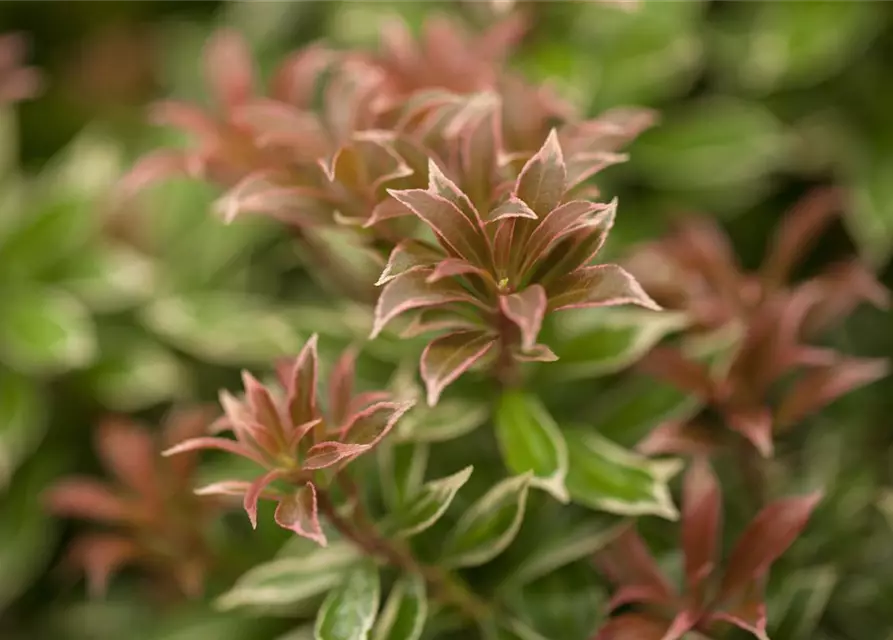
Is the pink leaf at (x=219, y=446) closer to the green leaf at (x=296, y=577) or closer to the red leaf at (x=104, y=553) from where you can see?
the green leaf at (x=296, y=577)

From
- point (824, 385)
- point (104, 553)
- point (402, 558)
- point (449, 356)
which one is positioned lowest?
point (104, 553)

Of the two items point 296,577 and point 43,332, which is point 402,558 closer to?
point 296,577

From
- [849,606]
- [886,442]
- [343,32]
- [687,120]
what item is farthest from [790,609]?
[343,32]

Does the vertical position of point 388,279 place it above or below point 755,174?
above

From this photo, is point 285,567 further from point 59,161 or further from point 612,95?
point 59,161

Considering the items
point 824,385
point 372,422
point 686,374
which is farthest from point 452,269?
point 824,385

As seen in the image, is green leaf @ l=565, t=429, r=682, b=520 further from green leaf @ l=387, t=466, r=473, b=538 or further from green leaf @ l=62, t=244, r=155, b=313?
green leaf @ l=62, t=244, r=155, b=313

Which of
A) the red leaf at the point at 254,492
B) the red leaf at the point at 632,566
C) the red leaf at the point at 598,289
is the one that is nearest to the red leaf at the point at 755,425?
the red leaf at the point at 632,566
